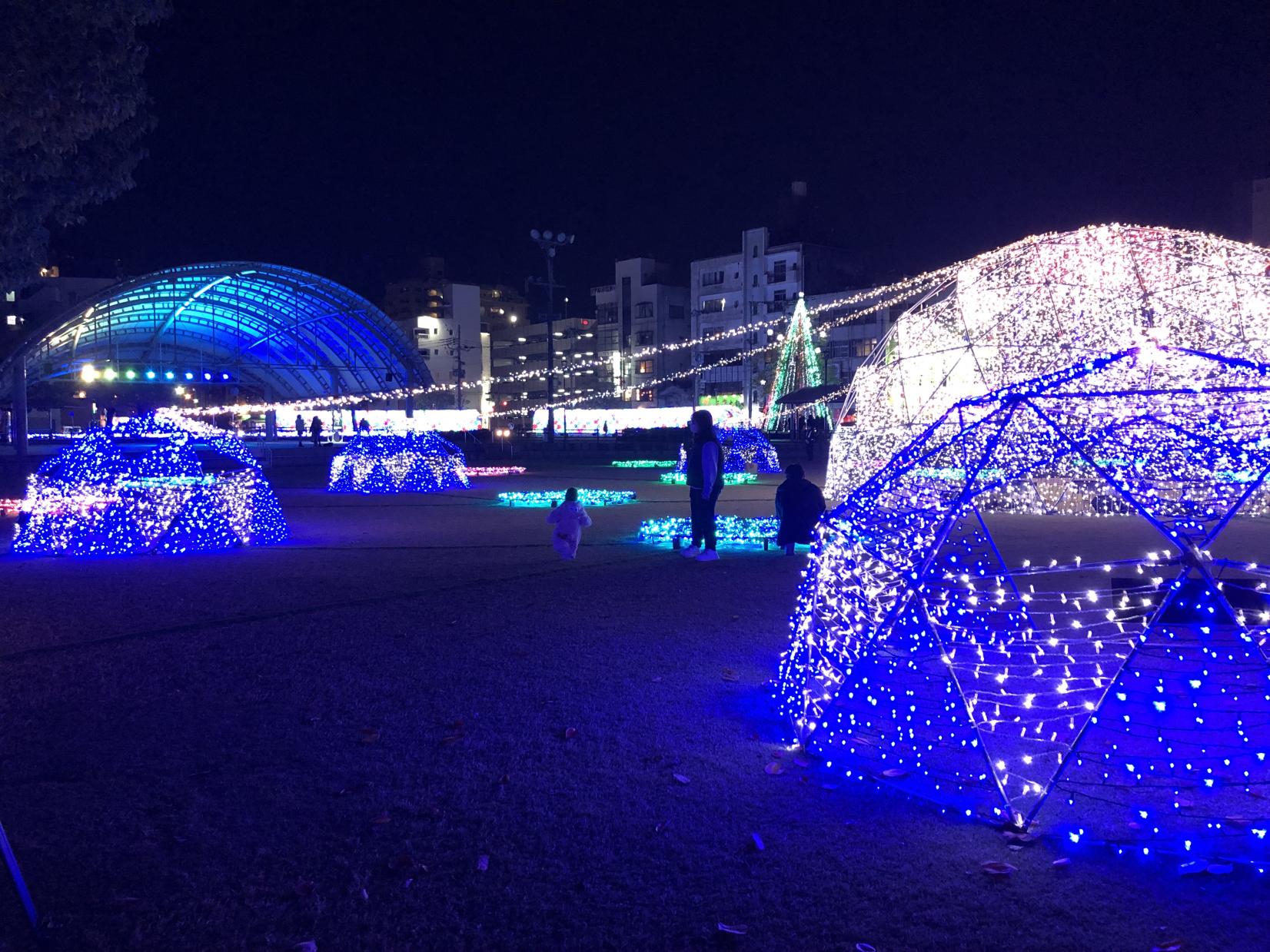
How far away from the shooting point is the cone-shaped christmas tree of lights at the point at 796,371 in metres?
31.9

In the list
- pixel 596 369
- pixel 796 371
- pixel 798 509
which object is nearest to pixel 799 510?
pixel 798 509

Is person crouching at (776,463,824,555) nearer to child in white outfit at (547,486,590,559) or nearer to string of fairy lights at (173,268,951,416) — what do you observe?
child in white outfit at (547,486,590,559)

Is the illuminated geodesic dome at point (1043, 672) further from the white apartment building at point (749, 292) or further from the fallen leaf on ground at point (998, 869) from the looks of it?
the white apartment building at point (749, 292)

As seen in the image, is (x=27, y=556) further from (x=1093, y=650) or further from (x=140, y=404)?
(x=140, y=404)

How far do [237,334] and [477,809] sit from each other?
47.5 metres

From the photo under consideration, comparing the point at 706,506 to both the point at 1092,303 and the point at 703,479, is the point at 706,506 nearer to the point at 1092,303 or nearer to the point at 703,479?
the point at 703,479

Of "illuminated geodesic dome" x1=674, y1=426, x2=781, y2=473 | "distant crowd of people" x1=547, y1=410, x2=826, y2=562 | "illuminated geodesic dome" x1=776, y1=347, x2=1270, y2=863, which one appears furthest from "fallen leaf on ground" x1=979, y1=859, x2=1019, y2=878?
"illuminated geodesic dome" x1=674, y1=426, x2=781, y2=473

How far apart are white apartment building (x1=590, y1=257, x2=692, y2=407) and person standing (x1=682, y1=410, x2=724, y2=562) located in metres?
45.5

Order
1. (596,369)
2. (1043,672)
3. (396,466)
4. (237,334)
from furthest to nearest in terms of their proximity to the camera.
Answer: (596,369) < (237,334) < (396,466) < (1043,672)

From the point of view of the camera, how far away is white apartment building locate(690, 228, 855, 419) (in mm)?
50500

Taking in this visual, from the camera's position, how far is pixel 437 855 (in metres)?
3.28

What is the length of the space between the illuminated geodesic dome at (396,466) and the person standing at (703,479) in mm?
11276

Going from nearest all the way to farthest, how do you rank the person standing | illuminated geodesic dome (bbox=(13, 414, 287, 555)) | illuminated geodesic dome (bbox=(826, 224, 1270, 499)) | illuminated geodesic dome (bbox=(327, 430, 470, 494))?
the person standing, illuminated geodesic dome (bbox=(13, 414, 287, 555)), illuminated geodesic dome (bbox=(826, 224, 1270, 499)), illuminated geodesic dome (bbox=(327, 430, 470, 494))

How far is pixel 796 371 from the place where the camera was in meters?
40.7
